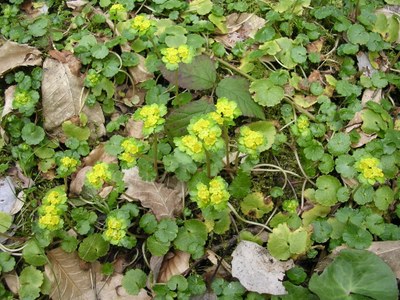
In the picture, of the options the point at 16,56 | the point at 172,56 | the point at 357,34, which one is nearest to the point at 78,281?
the point at 172,56

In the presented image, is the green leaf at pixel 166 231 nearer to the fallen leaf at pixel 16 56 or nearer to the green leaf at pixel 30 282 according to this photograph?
the green leaf at pixel 30 282

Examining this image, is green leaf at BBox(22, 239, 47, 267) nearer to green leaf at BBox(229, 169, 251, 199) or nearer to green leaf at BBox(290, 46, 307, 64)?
green leaf at BBox(229, 169, 251, 199)

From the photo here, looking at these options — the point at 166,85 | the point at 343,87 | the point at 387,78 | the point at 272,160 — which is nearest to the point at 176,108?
the point at 166,85

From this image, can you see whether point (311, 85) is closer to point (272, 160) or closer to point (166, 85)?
point (272, 160)

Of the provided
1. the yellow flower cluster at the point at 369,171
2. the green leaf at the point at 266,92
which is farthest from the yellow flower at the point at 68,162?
the yellow flower cluster at the point at 369,171

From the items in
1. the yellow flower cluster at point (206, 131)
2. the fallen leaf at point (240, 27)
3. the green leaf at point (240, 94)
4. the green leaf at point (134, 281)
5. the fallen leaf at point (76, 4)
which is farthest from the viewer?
the fallen leaf at point (76, 4)

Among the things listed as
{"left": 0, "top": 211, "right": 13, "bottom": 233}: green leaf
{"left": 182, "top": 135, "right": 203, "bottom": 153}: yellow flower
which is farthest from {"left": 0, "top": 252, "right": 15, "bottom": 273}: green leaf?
{"left": 182, "top": 135, "right": 203, "bottom": 153}: yellow flower
